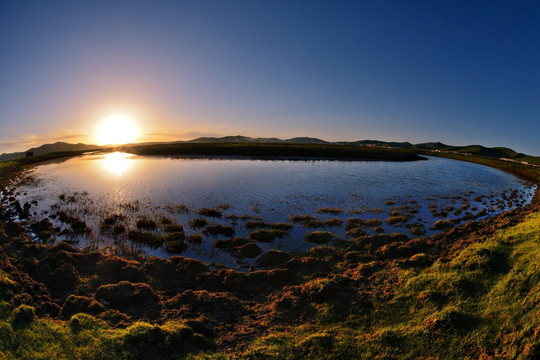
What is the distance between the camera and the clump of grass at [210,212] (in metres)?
25.6

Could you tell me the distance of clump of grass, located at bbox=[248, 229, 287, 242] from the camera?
20250 mm

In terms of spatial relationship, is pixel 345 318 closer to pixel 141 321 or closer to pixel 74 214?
pixel 141 321

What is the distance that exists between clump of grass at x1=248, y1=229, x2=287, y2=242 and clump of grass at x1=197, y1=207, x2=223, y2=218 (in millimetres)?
6060

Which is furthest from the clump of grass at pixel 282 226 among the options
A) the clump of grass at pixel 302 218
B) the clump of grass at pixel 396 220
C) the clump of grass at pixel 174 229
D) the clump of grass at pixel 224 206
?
the clump of grass at pixel 396 220

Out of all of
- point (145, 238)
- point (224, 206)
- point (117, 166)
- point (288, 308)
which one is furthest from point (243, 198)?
point (117, 166)

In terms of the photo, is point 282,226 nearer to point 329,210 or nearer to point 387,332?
point 329,210

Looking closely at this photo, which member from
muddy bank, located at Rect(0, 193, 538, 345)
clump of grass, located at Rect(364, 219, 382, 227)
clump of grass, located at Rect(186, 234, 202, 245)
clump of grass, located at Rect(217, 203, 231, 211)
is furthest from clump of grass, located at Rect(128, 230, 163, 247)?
clump of grass, located at Rect(364, 219, 382, 227)

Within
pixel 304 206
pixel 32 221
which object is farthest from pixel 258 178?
pixel 32 221

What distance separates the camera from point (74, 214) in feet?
86.7

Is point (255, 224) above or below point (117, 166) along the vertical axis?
below

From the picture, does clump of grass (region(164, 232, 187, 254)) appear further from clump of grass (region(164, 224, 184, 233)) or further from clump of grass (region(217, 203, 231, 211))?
clump of grass (region(217, 203, 231, 211))

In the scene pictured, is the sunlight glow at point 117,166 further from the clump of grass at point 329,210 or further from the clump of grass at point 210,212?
the clump of grass at point 329,210

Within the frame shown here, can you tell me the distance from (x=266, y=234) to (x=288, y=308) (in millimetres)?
9398

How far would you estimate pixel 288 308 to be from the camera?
37.4 ft
